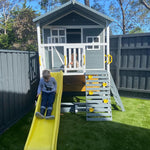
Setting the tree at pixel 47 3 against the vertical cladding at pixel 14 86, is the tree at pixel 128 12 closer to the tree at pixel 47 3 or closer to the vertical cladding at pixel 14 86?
the tree at pixel 47 3

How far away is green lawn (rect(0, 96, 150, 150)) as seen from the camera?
11.8 feet

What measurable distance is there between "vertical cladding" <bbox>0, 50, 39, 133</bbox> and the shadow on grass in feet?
5.69

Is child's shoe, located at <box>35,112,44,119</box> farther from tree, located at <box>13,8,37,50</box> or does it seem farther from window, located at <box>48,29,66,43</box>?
tree, located at <box>13,8,37,50</box>

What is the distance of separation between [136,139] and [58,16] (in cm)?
612

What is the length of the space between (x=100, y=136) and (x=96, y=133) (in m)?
0.20

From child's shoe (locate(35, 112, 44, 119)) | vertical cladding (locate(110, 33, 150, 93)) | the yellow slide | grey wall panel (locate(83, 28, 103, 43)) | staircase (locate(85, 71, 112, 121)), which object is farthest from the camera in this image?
vertical cladding (locate(110, 33, 150, 93))

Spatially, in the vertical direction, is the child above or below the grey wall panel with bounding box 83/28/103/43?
below

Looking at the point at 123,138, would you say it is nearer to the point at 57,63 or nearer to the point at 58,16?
the point at 57,63

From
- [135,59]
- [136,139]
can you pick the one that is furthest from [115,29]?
[136,139]

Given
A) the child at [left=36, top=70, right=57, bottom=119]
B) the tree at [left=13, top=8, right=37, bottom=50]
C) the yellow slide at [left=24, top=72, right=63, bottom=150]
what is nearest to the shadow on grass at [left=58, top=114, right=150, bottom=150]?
the yellow slide at [left=24, top=72, right=63, bottom=150]

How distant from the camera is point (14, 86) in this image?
4.82m

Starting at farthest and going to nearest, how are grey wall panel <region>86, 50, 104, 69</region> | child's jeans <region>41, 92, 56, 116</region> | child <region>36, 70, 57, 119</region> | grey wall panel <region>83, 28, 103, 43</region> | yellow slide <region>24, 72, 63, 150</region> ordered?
grey wall panel <region>83, 28, 103, 43</region>
grey wall panel <region>86, 50, 104, 69</region>
child <region>36, 70, 57, 119</region>
child's jeans <region>41, 92, 56, 116</region>
yellow slide <region>24, 72, 63, 150</region>

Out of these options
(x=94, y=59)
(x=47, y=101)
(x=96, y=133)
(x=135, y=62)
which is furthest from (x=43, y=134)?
(x=135, y=62)

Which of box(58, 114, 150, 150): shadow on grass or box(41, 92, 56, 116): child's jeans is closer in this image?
box(58, 114, 150, 150): shadow on grass
